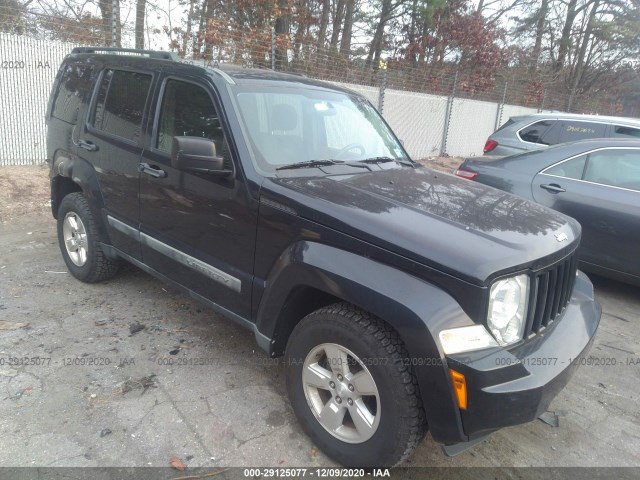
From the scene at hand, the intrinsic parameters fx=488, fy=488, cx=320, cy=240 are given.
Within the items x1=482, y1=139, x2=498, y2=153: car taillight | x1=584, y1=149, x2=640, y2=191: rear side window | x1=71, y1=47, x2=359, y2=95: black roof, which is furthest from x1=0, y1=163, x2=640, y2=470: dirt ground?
x1=482, y1=139, x2=498, y2=153: car taillight

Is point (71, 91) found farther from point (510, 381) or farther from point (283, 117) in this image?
point (510, 381)

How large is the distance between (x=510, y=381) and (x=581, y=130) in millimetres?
6587

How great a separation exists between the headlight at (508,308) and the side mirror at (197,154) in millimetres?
1634

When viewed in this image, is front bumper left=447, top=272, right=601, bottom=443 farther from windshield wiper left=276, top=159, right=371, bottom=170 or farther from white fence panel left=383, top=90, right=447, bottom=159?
white fence panel left=383, top=90, right=447, bottom=159

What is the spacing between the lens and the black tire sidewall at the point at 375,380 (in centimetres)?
218

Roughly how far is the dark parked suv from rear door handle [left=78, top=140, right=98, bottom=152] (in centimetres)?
3

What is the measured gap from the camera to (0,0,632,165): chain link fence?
8188 millimetres

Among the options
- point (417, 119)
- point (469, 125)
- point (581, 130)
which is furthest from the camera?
point (469, 125)

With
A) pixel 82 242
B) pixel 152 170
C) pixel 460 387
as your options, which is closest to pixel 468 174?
pixel 152 170

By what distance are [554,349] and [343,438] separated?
3.69 feet

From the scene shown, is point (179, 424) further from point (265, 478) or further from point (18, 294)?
point (18, 294)

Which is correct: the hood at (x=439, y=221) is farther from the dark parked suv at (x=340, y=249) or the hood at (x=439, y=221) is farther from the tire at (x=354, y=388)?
the tire at (x=354, y=388)

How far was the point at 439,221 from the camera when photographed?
240cm

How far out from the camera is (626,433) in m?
2.95
